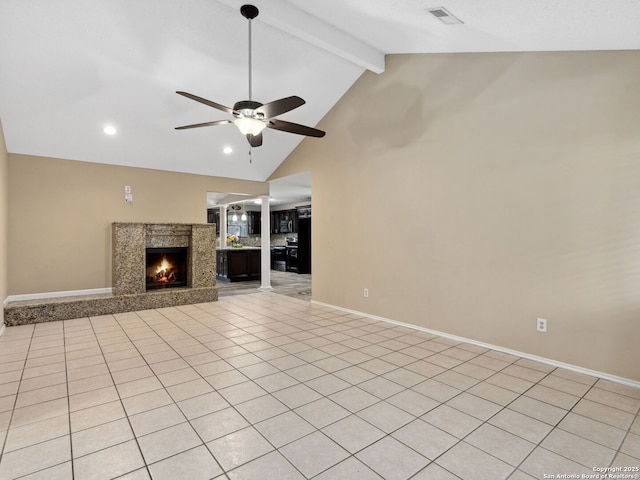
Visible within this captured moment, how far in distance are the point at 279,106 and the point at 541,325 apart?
3251mm

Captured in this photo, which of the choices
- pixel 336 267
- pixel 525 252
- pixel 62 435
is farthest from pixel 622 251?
pixel 62 435

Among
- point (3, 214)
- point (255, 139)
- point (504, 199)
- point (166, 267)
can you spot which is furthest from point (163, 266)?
point (504, 199)

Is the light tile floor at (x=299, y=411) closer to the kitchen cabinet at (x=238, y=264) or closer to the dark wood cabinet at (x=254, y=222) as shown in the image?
the kitchen cabinet at (x=238, y=264)

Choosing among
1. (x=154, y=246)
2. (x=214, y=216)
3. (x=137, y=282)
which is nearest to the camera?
(x=137, y=282)

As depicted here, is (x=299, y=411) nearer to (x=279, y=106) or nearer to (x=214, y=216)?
(x=279, y=106)

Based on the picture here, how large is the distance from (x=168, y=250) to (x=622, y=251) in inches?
258

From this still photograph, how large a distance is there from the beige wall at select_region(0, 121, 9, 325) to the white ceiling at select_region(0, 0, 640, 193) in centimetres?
31

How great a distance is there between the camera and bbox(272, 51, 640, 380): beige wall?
291 cm

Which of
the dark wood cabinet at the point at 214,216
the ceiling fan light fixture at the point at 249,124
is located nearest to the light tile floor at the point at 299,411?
the ceiling fan light fixture at the point at 249,124

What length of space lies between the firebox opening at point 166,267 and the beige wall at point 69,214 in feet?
2.10

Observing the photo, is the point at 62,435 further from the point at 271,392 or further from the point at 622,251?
the point at 622,251

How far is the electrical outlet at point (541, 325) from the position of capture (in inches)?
129

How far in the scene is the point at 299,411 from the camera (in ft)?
7.77

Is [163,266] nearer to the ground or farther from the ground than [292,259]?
farther from the ground
